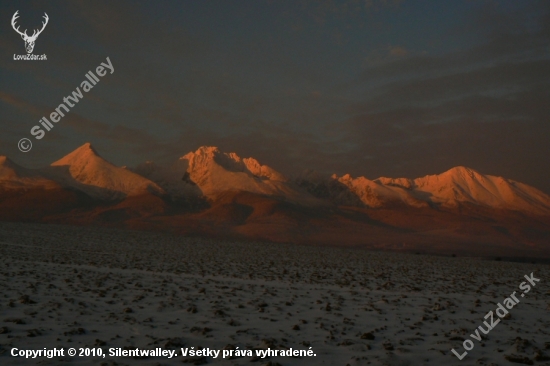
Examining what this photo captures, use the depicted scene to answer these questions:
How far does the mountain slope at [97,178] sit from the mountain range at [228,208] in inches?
13.2

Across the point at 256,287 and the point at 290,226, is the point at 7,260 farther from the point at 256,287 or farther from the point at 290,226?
the point at 290,226

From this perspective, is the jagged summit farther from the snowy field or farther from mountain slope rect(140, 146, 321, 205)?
the snowy field

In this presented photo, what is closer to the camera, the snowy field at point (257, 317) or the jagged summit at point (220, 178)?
the snowy field at point (257, 317)

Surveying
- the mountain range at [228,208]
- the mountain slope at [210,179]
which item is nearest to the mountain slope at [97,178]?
the mountain range at [228,208]

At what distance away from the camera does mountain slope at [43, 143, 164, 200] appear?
488 feet

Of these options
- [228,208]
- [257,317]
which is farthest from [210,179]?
[257,317]

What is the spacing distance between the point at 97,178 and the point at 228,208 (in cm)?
5087

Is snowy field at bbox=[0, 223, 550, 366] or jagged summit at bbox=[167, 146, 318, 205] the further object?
jagged summit at bbox=[167, 146, 318, 205]

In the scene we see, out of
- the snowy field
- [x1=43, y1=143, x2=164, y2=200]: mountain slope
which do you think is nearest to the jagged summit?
[x1=43, y1=143, x2=164, y2=200]: mountain slope

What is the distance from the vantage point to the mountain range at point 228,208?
116188 mm

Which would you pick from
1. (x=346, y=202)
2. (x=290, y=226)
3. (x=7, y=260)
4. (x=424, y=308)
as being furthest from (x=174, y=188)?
(x=424, y=308)

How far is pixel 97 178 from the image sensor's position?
154750mm

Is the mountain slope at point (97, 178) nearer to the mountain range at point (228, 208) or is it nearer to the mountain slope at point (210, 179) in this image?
the mountain range at point (228, 208)

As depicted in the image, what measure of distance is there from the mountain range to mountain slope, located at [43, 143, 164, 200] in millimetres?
335
